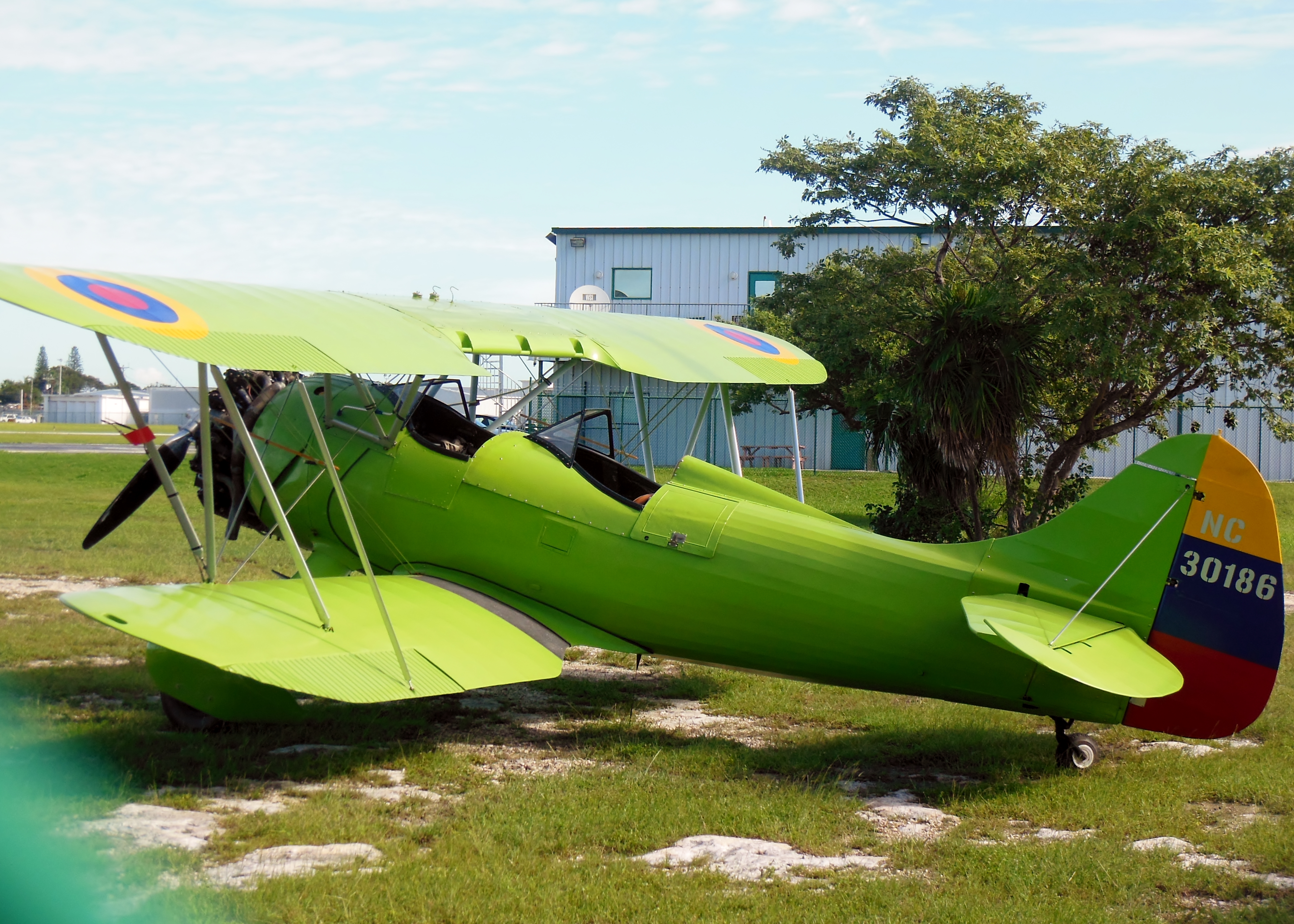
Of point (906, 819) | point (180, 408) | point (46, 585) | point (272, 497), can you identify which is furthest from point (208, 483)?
point (180, 408)

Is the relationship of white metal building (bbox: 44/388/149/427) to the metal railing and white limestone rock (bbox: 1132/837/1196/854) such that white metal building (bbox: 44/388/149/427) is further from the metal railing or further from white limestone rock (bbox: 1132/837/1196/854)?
white limestone rock (bbox: 1132/837/1196/854)

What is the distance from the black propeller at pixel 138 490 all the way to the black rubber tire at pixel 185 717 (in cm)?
212

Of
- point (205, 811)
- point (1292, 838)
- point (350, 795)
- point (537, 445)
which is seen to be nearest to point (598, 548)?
point (537, 445)

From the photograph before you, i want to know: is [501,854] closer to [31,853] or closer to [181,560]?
[31,853]

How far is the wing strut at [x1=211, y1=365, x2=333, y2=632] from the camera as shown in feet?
16.4

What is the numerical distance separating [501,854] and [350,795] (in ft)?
3.76

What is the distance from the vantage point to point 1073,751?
18.5 feet

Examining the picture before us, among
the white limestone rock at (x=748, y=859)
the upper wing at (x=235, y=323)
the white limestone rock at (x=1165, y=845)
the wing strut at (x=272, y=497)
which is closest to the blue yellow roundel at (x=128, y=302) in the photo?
the upper wing at (x=235, y=323)

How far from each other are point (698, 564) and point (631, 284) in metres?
24.0

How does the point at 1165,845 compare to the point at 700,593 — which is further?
the point at 700,593

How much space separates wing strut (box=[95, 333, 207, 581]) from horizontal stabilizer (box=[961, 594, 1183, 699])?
164 inches

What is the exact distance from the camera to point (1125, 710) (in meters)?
5.33

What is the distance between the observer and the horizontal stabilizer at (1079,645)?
4.70 m

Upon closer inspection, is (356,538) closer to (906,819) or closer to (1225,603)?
(906,819)
